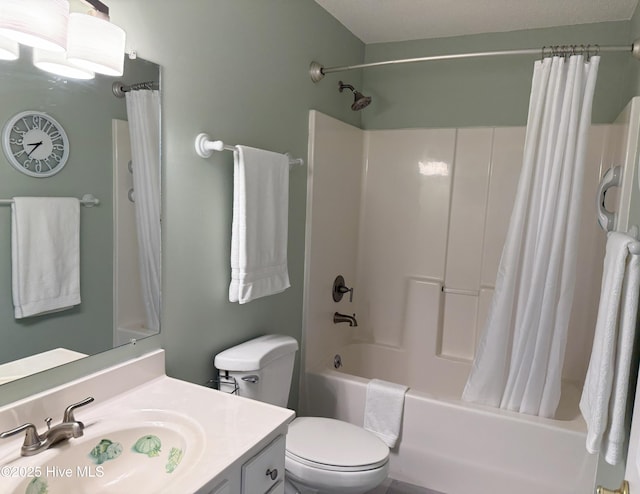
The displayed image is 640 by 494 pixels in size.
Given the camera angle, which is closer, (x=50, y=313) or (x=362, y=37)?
(x=50, y=313)

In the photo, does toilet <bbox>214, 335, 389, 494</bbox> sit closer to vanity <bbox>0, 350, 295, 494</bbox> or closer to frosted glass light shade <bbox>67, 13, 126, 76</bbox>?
vanity <bbox>0, 350, 295, 494</bbox>

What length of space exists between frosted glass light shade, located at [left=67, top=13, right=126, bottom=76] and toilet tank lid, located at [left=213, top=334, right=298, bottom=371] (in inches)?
43.3

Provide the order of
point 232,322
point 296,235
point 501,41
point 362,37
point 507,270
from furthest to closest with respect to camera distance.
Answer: point 362,37, point 501,41, point 296,235, point 507,270, point 232,322

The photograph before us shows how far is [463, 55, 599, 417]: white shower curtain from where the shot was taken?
2.03 m

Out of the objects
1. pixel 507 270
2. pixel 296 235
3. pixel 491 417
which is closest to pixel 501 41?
pixel 507 270

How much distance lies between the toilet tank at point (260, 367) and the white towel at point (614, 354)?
115 centimetres

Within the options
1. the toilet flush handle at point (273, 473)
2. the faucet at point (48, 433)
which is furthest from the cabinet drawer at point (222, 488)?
the faucet at point (48, 433)

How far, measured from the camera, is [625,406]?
1.35 metres

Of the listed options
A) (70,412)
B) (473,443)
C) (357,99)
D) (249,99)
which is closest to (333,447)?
(473,443)

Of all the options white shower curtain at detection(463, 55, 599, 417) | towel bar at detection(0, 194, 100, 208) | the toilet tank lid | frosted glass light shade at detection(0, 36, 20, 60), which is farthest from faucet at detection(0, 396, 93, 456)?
white shower curtain at detection(463, 55, 599, 417)

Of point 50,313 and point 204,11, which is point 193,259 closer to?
point 50,313

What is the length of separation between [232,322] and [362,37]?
1.98 meters

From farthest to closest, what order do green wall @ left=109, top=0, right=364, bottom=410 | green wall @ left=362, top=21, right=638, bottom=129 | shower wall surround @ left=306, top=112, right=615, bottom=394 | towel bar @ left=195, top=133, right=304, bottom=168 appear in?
1. shower wall surround @ left=306, top=112, right=615, bottom=394
2. green wall @ left=362, top=21, right=638, bottom=129
3. towel bar @ left=195, top=133, right=304, bottom=168
4. green wall @ left=109, top=0, right=364, bottom=410

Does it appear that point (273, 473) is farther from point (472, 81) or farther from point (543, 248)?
point (472, 81)
